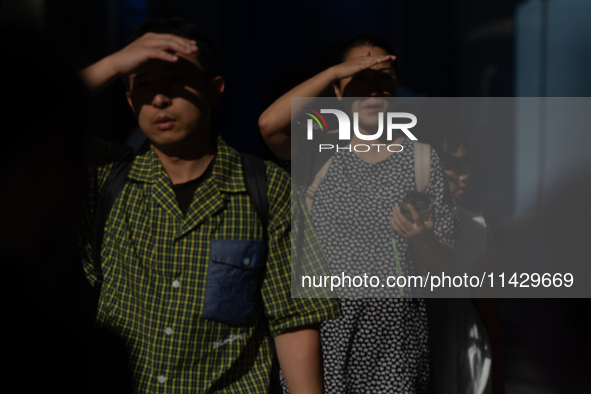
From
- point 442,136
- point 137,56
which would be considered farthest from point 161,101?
point 442,136

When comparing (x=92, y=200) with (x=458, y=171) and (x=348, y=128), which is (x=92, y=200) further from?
(x=458, y=171)

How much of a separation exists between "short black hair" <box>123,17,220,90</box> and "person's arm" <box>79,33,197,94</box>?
63mm

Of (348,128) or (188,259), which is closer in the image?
(188,259)

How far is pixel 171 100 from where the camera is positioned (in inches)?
73.1

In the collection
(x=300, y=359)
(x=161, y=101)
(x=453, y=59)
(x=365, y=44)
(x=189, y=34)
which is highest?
(x=453, y=59)

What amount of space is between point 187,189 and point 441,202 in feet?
3.16

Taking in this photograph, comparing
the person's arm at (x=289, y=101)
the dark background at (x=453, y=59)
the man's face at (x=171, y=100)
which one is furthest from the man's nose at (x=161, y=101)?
the dark background at (x=453, y=59)

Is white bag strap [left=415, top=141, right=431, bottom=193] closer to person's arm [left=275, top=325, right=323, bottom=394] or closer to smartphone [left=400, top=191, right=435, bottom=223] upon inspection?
smartphone [left=400, top=191, right=435, bottom=223]

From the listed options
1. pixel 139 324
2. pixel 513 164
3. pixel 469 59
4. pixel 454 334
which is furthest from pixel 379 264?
pixel 469 59

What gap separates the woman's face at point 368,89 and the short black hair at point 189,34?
1.80ft

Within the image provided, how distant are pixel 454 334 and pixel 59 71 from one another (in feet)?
6.85

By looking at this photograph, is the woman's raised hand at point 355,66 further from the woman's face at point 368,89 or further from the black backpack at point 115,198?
the black backpack at point 115,198

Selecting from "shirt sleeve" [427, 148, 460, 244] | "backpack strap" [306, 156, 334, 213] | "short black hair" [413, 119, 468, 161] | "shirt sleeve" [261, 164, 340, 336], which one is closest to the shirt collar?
"shirt sleeve" [261, 164, 340, 336]

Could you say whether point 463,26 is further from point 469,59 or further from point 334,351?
point 334,351
